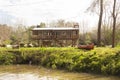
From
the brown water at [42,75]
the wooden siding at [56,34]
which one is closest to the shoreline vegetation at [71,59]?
the brown water at [42,75]

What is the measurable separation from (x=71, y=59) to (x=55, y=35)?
12.3 meters

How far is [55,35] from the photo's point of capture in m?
35.5

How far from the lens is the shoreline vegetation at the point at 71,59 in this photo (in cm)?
2022

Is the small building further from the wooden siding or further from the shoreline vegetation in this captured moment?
the shoreline vegetation

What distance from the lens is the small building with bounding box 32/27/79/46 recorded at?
3497 cm

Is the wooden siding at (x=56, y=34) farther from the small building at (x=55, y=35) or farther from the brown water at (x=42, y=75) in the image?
the brown water at (x=42, y=75)

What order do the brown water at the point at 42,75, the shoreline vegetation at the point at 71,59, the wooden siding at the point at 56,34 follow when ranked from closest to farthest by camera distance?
the brown water at the point at 42,75, the shoreline vegetation at the point at 71,59, the wooden siding at the point at 56,34

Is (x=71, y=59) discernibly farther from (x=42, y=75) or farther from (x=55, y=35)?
(x=55, y=35)

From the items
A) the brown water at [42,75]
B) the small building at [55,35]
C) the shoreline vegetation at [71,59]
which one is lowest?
the brown water at [42,75]

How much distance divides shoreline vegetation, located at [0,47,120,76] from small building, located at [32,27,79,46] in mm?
7030

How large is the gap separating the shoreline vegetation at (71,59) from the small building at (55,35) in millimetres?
7030

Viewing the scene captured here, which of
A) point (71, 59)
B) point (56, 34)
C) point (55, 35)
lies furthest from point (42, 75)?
point (56, 34)

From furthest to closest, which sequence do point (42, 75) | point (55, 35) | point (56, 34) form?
point (56, 34)
point (55, 35)
point (42, 75)

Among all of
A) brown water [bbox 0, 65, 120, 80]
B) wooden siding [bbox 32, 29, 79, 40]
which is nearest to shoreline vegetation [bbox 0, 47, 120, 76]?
brown water [bbox 0, 65, 120, 80]
